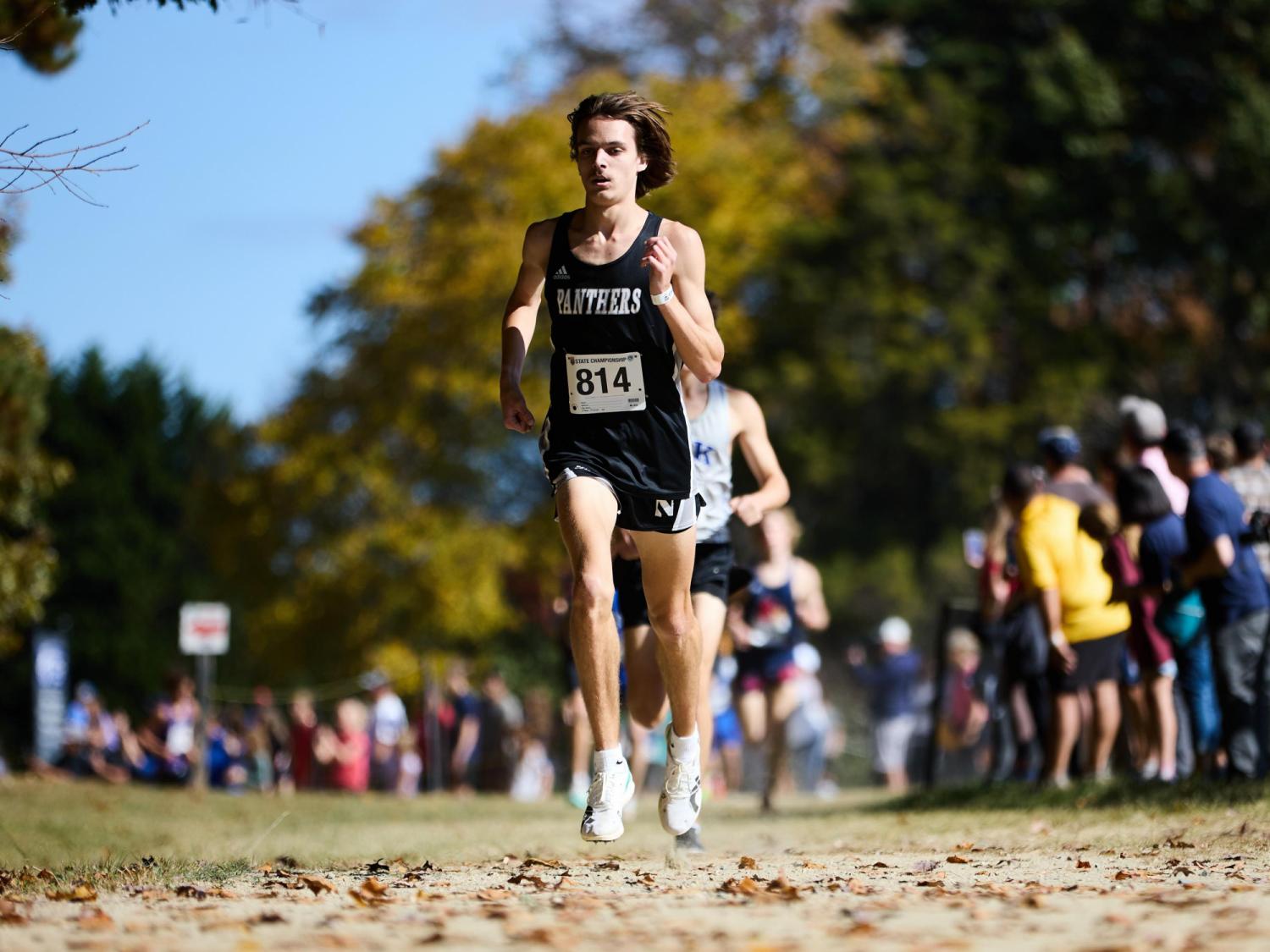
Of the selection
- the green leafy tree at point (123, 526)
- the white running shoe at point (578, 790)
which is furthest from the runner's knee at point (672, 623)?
the green leafy tree at point (123, 526)

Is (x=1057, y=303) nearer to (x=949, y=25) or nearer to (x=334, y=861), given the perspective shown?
(x=949, y=25)

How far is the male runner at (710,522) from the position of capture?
8852mm

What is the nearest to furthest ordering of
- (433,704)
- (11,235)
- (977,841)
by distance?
(977,841)
(11,235)
(433,704)

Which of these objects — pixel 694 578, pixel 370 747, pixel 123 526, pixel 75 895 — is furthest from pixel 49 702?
pixel 75 895

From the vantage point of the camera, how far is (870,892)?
18.6 feet

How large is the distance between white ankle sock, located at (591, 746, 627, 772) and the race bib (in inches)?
45.9

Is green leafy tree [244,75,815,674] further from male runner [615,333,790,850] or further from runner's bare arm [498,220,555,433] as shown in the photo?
runner's bare arm [498,220,555,433]

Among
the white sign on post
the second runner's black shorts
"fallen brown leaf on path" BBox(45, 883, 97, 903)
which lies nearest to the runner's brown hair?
the second runner's black shorts

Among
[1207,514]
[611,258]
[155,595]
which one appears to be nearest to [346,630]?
[155,595]

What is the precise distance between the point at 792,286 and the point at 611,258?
3317cm

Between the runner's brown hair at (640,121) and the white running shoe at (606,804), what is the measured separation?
2.10 metres

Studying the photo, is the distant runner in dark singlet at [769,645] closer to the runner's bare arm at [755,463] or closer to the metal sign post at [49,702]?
the runner's bare arm at [755,463]

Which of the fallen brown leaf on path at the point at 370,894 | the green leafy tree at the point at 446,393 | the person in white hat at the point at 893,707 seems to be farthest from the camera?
the green leafy tree at the point at 446,393

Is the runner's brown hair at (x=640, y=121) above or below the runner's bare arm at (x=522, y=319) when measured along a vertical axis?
above
